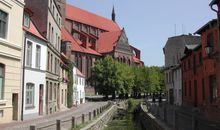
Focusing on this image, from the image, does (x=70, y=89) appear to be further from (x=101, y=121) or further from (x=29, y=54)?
(x=29, y=54)

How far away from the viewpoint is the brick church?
94438 mm

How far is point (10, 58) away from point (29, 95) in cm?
535

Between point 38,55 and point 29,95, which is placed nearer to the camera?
point 29,95

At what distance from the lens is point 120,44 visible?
352ft

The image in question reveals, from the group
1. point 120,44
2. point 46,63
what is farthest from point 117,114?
point 120,44

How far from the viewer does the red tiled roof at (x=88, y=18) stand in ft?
353

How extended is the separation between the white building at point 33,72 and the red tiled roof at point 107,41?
245 ft

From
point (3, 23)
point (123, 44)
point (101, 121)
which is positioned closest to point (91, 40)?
point (123, 44)

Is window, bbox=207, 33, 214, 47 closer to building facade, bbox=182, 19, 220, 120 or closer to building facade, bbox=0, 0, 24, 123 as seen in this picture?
building facade, bbox=182, 19, 220, 120

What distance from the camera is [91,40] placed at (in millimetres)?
107312

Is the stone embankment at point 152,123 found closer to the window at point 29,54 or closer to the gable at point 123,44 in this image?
the window at point 29,54

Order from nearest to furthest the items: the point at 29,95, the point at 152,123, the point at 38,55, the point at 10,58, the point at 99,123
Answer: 1. the point at 10,58
2. the point at 152,123
3. the point at 29,95
4. the point at 99,123
5. the point at 38,55

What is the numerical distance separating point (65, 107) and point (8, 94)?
2303 cm

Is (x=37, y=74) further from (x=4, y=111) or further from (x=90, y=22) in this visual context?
(x=90, y=22)
